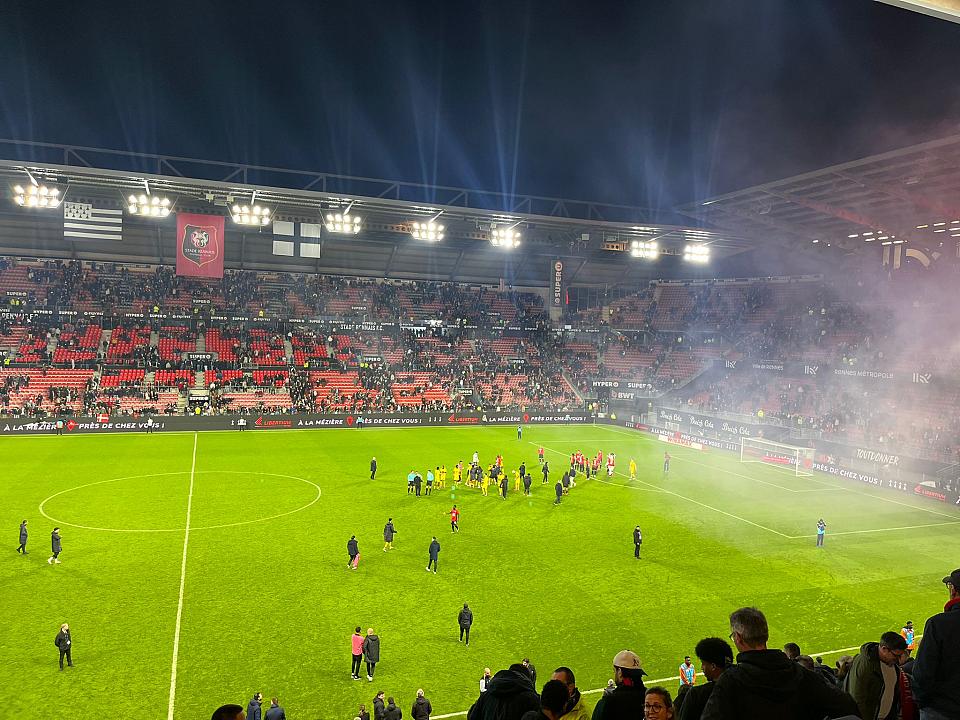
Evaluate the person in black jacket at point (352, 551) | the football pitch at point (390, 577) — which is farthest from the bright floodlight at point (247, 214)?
→ the person in black jacket at point (352, 551)

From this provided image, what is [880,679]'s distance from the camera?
18.4 ft

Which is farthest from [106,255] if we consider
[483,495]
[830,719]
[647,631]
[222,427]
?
[830,719]

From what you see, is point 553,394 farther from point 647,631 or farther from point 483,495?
point 647,631

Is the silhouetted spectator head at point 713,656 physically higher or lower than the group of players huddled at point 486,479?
higher

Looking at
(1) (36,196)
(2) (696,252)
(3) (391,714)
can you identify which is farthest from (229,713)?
(2) (696,252)

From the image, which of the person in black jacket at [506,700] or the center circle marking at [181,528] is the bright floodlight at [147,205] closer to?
the center circle marking at [181,528]

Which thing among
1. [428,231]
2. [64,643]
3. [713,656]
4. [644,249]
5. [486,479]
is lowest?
[64,643]

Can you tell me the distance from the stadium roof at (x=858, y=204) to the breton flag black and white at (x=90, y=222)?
3455cm

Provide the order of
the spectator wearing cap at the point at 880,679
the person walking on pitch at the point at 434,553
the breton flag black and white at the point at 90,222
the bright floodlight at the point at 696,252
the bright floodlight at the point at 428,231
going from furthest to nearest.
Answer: the bright floodlight at the point at 696,252 → the bright floodlight at the point at 428,231 → the breton flag black and white at the point at 90,222 → the person walking on pitch at the point at 434,553 → the spectator wearing cap at the point at 880,679

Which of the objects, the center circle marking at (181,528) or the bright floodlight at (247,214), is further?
the bright floodlight at (247,214)

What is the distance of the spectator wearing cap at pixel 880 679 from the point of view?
18.3 feet

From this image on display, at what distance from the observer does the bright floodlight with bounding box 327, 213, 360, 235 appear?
1784 inches

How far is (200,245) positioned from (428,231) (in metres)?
15.7

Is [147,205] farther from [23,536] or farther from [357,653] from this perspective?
[357,653]
